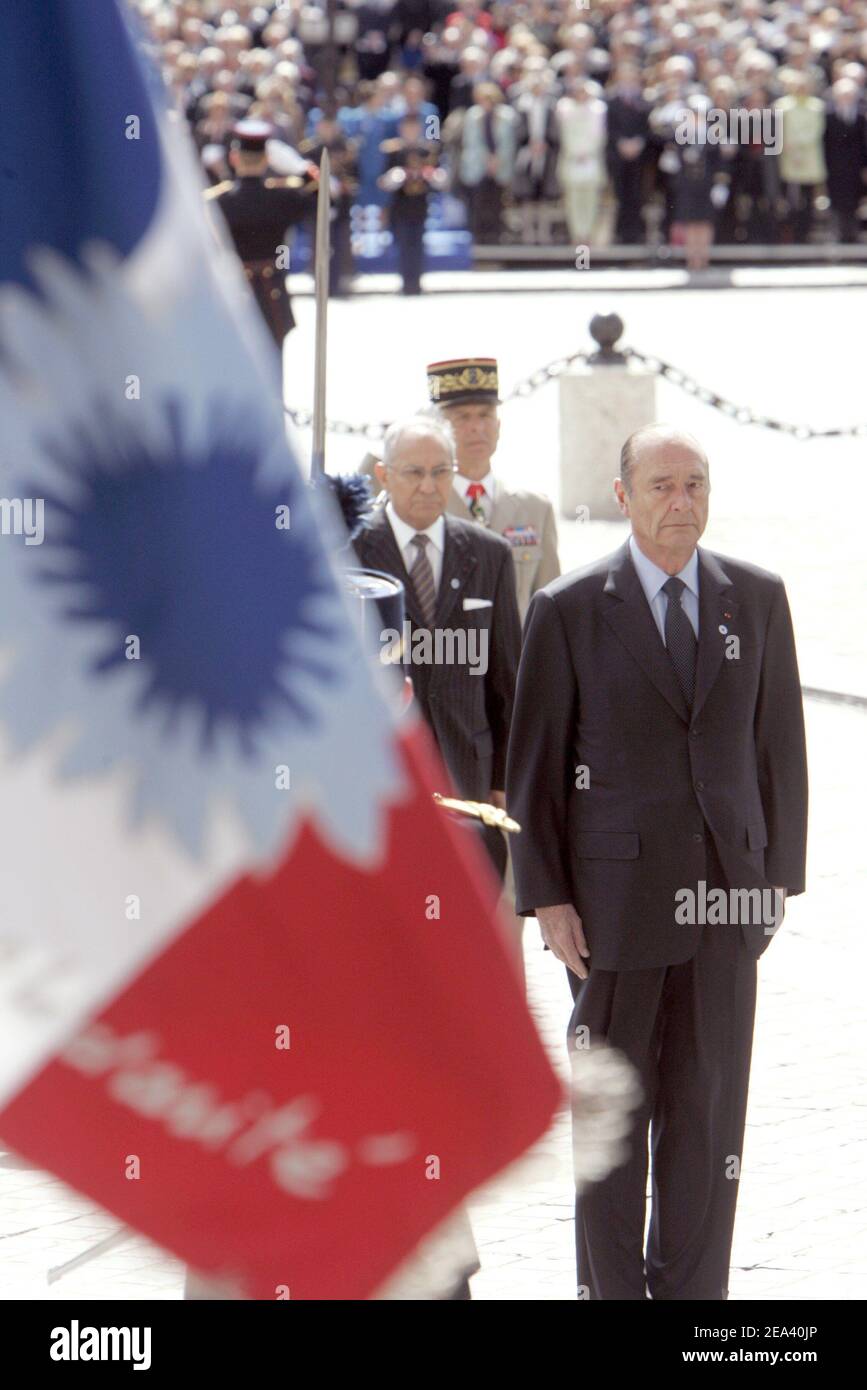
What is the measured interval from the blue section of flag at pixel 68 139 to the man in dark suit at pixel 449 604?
14.3 feet

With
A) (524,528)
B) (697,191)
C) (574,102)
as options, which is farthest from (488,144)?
(524,528)

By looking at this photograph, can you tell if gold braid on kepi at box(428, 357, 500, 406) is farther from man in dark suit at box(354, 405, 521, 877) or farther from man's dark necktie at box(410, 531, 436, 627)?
man's dark necktie at box(410, 531, 436, 627)

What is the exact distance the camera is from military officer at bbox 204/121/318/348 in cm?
1464

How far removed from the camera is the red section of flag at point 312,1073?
2.10 m

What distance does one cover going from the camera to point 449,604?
6.50m

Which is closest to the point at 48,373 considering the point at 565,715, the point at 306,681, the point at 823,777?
the point at 306,681

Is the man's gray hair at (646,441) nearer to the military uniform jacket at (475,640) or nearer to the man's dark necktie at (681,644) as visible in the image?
the man's dark necktie at (681,644)

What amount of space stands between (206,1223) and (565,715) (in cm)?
325

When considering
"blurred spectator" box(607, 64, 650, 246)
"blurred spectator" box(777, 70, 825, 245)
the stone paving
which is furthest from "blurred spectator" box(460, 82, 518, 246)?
the stone paving

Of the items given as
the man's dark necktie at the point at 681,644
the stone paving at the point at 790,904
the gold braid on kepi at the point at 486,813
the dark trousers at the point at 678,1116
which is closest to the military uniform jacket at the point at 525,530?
the stone paving at the point at 790,904

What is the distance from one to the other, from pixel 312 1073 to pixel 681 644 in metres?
3.26

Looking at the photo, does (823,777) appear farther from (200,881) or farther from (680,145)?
(680,145)

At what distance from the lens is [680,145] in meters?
30.1

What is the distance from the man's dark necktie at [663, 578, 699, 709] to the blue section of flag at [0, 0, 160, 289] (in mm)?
3342
